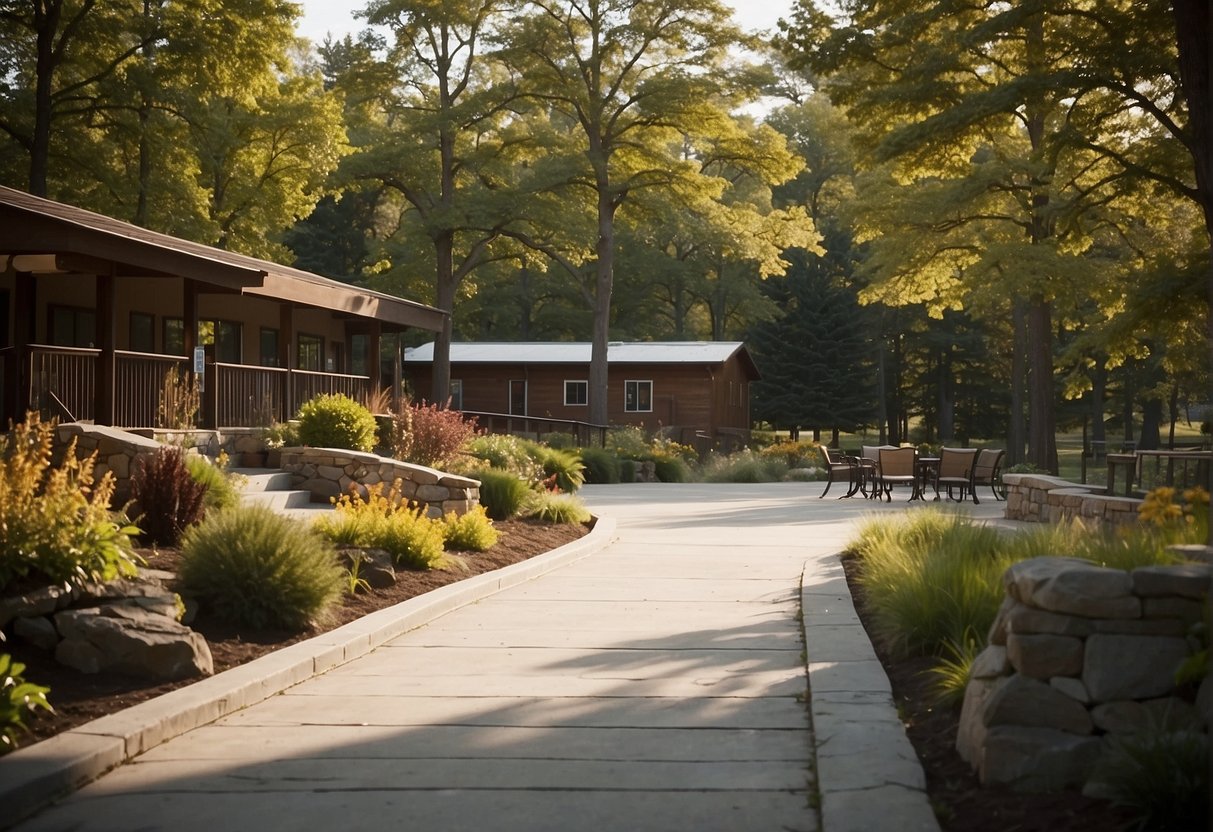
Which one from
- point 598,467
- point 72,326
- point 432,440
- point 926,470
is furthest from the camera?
point 598,467

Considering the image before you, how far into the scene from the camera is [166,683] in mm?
7398

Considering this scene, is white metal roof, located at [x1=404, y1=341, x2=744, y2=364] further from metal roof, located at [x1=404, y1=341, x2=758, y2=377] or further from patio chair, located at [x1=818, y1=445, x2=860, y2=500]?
patio chair, located at [x1=818, y1=445, x2=860, y2=500]

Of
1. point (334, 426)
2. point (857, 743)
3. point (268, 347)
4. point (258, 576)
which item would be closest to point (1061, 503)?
point (334, 426)

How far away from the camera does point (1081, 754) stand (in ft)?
17.3

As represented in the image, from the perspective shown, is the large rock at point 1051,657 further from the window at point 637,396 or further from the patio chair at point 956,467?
the window at point 637,396

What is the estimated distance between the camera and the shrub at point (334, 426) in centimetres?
1883

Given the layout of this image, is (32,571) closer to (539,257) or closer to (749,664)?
(749,664)

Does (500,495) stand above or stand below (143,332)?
below

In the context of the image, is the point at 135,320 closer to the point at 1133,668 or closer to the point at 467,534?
the point at 467,534

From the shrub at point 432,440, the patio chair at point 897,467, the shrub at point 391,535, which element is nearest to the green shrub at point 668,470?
the patio chair at point 897,467

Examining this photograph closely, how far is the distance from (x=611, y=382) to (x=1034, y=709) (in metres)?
42.3

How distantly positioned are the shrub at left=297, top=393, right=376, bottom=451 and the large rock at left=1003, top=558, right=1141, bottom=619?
1437cm

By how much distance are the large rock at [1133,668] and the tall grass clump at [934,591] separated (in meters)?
1.93

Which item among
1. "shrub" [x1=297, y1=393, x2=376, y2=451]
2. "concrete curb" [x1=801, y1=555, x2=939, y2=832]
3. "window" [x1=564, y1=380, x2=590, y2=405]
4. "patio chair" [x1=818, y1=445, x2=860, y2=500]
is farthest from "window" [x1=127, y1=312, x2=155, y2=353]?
"window" [x1=564, y1=380, x2=590, y2=405]
